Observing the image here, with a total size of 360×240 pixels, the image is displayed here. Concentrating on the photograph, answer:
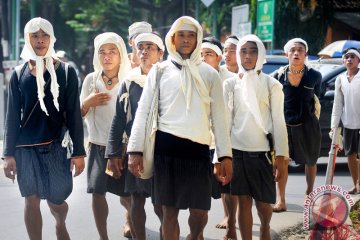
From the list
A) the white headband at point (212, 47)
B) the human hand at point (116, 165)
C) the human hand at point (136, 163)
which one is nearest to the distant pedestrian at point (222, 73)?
the white headband at point (212, 47)

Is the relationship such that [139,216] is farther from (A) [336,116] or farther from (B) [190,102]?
(A) [336,116]

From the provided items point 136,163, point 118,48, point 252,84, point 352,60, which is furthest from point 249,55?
point 352,60

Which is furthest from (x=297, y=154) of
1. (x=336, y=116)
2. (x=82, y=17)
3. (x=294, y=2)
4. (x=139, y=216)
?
(x=82, y=17)

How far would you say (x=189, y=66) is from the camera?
516cm

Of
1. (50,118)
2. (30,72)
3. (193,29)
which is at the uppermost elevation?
(193,29)

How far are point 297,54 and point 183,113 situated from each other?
10.8ft

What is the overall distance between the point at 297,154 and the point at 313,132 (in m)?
0.30

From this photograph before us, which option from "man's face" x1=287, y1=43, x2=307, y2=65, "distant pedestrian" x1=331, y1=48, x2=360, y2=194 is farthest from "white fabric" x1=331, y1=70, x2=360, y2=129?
"man's face" x1=287, y1=43, x2=307, y2=65

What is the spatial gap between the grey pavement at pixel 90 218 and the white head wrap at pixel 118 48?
5.36 ft

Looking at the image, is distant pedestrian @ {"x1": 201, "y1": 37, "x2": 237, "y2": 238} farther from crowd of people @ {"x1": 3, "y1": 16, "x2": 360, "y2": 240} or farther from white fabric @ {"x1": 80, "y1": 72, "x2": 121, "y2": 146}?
white fabric @ {"x1": 80, "y1": 72, "x2": 121, "y2": 146}

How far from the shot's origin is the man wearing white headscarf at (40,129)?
18.2 ft

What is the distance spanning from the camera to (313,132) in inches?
324

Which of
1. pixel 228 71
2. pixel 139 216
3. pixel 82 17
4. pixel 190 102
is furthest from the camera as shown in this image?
pixel 82 17

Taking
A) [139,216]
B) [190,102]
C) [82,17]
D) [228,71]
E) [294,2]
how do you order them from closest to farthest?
[190,102] < [139,216] < [228,71] < [294,2] < [82,17]
